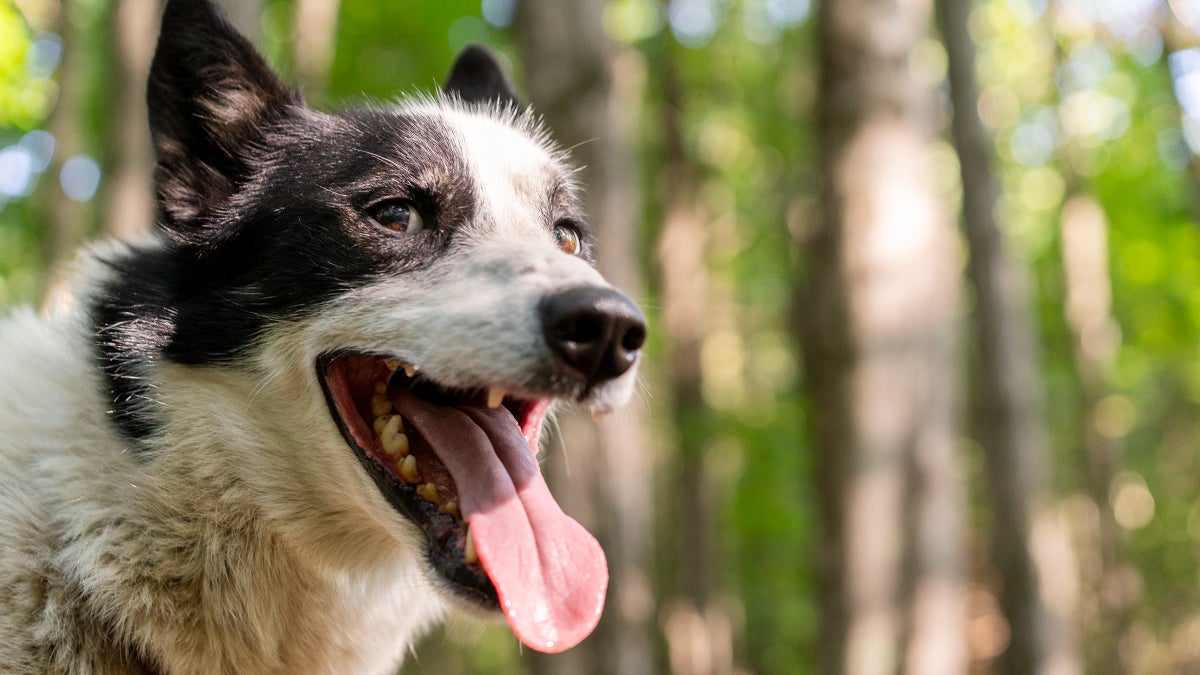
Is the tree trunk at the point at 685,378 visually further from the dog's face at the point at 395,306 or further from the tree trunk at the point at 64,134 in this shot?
the dog's face at the point at 395,306

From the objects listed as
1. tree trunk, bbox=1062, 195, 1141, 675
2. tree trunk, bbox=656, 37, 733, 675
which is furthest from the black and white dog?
tree trunk, bbox=1062, 195, 1141, 675

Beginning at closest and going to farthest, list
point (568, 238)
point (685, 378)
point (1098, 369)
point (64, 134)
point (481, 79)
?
point (568, 238) < point (481, 79) < point (64, 134) < point (685, 378) < point (1098, 369)

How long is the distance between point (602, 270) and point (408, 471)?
3.44 m

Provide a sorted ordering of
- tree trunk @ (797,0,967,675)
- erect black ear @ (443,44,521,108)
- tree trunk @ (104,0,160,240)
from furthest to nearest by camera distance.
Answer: tree trunk @ (104,0,160,240)
tree trunk @ (797,0,967,675)
erect black ear @ (443,44,521,108)

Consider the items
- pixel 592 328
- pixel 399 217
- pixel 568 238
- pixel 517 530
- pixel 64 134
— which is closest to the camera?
pixel 592 328

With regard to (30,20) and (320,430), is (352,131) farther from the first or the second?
(30,20)

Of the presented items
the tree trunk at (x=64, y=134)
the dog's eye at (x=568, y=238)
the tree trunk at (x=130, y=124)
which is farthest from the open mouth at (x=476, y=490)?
the tree trunk at (x=64, y=134)

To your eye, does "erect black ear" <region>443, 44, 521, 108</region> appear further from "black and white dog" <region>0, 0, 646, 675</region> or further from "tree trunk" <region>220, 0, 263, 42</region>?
"tree trunk" <region>220, 0, 263, 42</region>

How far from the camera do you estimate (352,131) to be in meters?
3.31

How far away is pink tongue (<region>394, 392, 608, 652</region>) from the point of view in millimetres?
2641

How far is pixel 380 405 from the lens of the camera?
3.02 m

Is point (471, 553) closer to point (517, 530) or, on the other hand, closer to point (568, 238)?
point (517, 530)

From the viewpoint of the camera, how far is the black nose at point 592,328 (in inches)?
102

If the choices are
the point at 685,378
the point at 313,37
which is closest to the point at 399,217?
the point at 313,37
